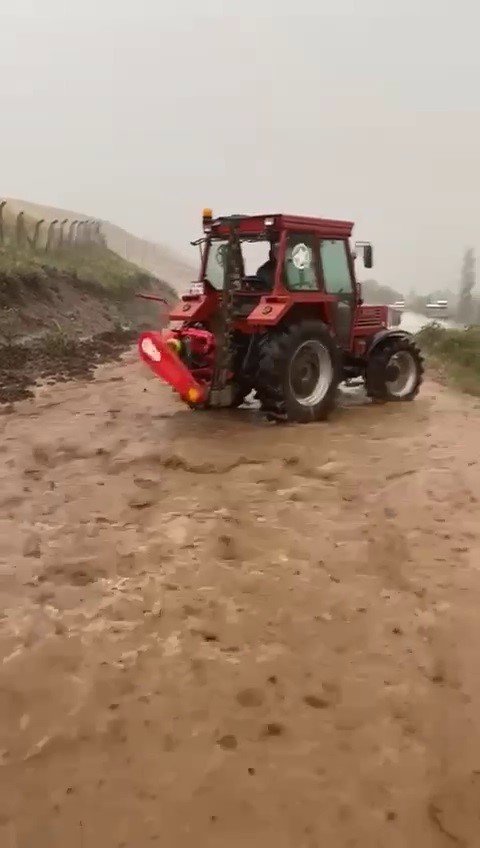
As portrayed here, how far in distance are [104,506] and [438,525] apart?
1.84 meters

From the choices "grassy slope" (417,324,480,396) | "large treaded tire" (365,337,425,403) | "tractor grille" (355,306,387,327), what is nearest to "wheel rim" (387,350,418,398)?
"large treaded tire" (365,337,425,403)

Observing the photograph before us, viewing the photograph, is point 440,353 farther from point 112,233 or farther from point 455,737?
point 112,233

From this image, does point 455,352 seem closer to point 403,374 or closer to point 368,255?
point 403,374

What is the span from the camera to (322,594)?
10.7ft

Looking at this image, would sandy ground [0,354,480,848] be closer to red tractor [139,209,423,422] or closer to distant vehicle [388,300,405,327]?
red tractor [139,209,423,422]

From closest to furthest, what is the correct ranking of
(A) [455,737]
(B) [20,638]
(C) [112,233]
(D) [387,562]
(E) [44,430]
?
1. (A) [455,737]
2. (B) [20,638]
3. (D) [387,562]
4. (E) [44,430]
5. (C) [112,233]

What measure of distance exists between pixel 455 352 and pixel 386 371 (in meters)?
6.50

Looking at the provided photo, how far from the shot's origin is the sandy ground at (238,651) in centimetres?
207

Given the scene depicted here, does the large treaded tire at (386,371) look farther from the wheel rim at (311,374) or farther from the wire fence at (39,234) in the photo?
the wire fence at (39,234)

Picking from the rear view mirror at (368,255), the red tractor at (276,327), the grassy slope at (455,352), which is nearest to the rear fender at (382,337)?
the red tractor at (276,327)

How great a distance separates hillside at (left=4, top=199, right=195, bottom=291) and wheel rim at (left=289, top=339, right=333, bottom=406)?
2673cm

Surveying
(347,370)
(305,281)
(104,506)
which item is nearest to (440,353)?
(347,370)

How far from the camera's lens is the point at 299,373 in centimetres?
662

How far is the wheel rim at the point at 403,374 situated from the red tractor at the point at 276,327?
68 mm
